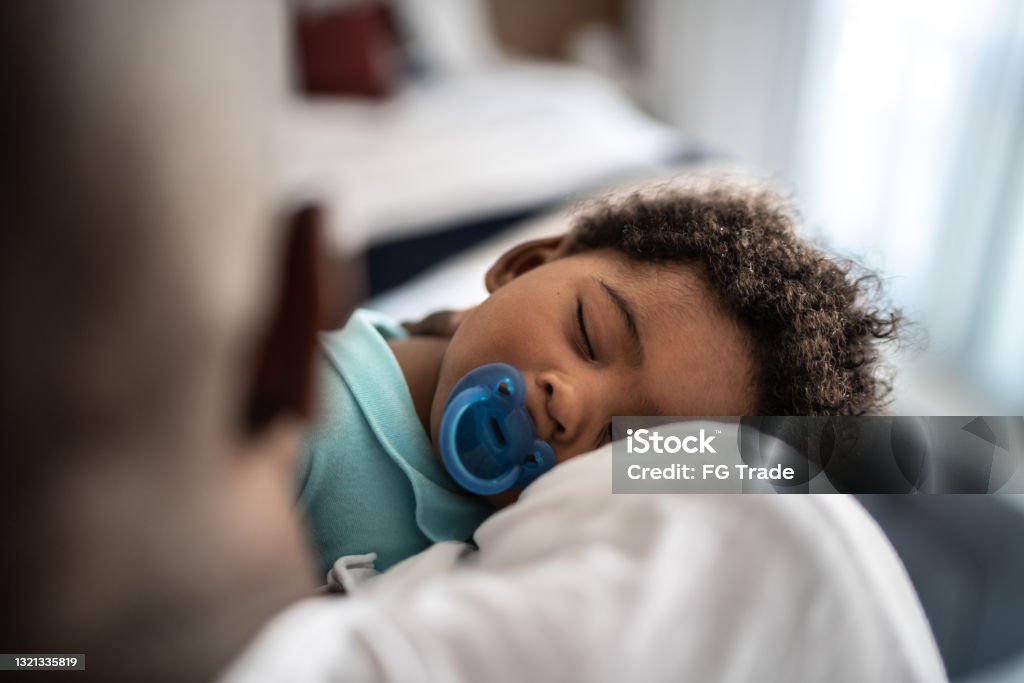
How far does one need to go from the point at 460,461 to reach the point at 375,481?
81 mm

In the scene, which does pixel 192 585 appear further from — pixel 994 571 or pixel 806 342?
pixel 994 571

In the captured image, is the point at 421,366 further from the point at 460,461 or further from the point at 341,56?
the point at 341,56

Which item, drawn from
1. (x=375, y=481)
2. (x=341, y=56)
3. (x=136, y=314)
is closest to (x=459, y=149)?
(x=341, y=56)

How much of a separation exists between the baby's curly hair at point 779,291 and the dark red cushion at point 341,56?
181cm

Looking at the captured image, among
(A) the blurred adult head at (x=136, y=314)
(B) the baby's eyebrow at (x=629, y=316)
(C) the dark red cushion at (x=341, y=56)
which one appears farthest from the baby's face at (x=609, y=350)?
(C) the dark red cushion at (x=341, y=56)

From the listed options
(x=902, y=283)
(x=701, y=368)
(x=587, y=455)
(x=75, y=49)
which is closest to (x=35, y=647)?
(x=75, y=49)

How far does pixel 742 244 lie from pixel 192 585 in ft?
1.94

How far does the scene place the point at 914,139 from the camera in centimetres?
226

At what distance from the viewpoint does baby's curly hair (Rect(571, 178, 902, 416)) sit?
0.72 meters

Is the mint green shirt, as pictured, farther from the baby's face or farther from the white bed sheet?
the white bed sheet

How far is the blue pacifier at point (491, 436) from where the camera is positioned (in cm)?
65

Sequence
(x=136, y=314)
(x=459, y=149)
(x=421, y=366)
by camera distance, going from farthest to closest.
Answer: (x=459, y=149)
(x=421, y=366)
(x=136, y=314)

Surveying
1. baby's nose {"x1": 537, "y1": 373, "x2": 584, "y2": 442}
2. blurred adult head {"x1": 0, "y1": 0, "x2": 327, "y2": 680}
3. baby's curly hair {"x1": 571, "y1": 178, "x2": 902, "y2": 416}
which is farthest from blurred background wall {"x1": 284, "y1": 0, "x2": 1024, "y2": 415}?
blurred adult head {"x1": 0, "y1": 0, "x2": 327, "y2": 680}

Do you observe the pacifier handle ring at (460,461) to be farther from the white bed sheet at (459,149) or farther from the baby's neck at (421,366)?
the white bed sheet at (459,149)
